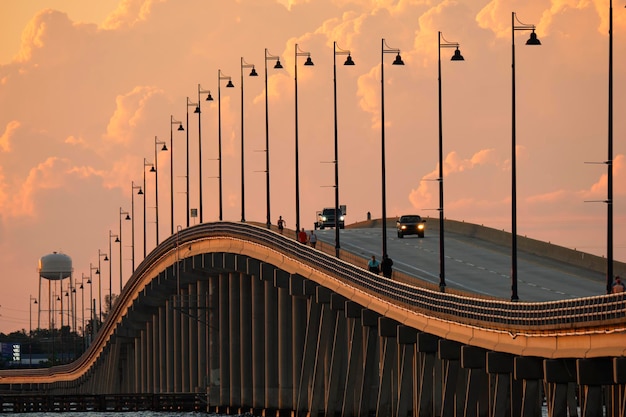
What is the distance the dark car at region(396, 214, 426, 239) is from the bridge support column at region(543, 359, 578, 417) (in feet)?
260

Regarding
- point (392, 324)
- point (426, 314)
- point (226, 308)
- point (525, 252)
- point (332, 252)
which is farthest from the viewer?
point (226, 308)

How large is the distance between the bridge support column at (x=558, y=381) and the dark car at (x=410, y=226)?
7923 cm

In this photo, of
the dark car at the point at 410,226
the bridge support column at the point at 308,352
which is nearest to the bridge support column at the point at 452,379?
the bridge support column at the point at 308,352

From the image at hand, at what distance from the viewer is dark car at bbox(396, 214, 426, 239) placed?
156 metres

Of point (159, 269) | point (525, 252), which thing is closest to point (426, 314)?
point (525, 252)

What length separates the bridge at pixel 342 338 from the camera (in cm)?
7050

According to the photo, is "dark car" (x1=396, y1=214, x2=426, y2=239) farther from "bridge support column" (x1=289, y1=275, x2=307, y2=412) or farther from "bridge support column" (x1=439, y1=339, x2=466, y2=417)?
"bridge support column" (x1=439, y1=339, x2=466, y2=417)

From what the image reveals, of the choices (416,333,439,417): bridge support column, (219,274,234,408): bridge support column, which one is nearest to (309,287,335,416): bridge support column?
(416,333,439,417): bridge support column

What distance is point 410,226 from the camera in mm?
156625

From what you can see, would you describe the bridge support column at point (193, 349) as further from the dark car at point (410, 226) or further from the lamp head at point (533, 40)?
the lamp head at point (533, 40)

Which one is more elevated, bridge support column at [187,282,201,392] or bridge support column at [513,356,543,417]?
bridge support column at [513,356,543,417]

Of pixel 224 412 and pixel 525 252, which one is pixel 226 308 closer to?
pixel 224 412

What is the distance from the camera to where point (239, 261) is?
138 meters

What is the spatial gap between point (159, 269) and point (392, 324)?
66959mm
